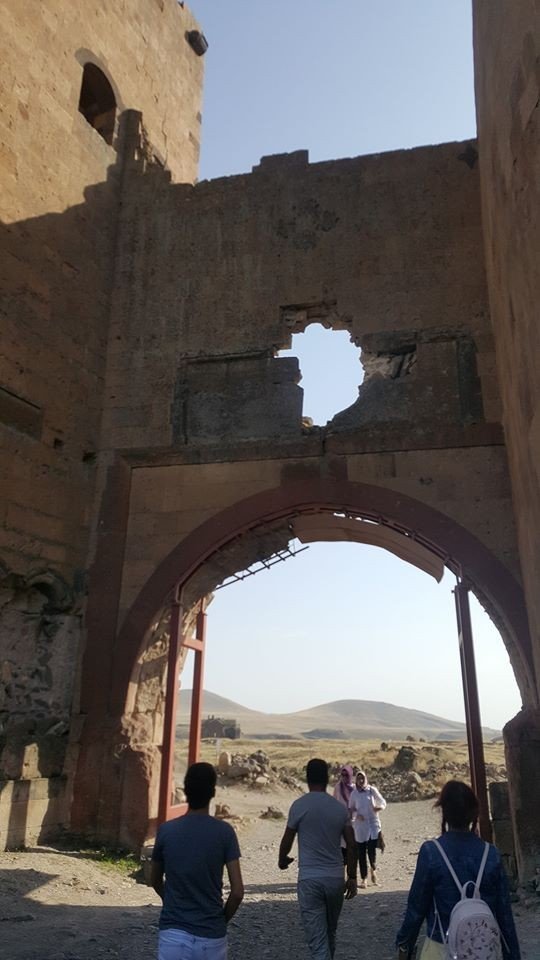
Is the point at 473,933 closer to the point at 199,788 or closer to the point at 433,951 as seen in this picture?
the point at 433,951

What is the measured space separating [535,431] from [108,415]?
230 inches

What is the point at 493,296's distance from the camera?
823 cm

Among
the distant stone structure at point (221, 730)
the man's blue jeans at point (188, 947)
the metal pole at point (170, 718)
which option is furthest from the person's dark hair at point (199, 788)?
the distant stone structure at point (221, 730)

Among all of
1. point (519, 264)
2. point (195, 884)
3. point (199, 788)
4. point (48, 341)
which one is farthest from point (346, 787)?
point (48, 341)

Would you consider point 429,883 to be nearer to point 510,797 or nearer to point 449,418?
point 510,797

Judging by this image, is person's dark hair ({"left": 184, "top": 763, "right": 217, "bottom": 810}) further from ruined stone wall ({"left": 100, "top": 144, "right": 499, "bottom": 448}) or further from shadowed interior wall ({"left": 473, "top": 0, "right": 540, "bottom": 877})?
ruined stone wall ({"left": 100, "top": 144, "right": 499, "bottom": 448})

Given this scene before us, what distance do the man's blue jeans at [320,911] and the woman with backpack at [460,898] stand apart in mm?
1143

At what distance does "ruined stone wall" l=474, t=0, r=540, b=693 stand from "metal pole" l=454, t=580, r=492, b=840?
0.76 meters

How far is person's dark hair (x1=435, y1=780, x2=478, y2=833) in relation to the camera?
8.87 feet

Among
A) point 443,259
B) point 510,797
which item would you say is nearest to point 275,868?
point 510,797

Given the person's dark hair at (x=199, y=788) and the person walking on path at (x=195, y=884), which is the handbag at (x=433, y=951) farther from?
the person's dark hair at (x=199, y=788)

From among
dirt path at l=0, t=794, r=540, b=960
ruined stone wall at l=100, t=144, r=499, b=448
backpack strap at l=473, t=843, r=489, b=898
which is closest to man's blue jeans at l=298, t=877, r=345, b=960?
dirt path at l=0, t=794, r=540, b=960

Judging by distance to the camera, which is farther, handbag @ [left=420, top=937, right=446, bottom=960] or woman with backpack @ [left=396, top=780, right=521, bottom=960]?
handbag @ [left=420, top=937, right=446, bottom=960]

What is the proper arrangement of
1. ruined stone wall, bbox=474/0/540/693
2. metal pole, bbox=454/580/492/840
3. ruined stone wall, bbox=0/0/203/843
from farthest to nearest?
ruined stone wall, bbox=0/0/203/843
metal pole, bbox=454/580/492/840
ruined stone wall, bbox=474/0/540/693
